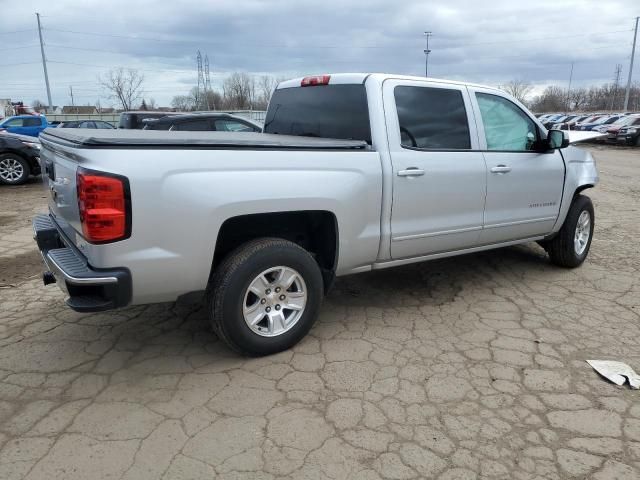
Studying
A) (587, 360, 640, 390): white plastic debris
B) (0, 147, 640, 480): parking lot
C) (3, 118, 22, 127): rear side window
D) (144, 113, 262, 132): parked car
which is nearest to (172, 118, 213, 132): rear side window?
(144, 113, 262, 132): parked car

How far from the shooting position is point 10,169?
12148mm

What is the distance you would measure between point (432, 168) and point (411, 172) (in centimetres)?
24

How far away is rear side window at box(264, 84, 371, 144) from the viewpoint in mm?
3955

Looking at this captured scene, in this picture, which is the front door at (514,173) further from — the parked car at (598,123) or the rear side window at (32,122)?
the parked car at (598,123)

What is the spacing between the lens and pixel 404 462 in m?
2.52

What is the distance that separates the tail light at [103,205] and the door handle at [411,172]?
1956 mm

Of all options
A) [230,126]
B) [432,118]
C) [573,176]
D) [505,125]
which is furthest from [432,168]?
[230,126]

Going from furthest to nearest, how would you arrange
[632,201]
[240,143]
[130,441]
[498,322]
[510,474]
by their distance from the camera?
[632,201], [498,322], [240,143], [130,441], [510,474]

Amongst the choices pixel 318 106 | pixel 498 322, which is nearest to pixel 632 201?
pixel 498 322

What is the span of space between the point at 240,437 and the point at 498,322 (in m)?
2.42

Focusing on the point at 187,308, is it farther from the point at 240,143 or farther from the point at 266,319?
the point at 240,143

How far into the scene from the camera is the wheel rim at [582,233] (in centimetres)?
552

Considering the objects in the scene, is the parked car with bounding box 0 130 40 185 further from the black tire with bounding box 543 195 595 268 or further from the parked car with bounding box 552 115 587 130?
the parked car with bounding box 552 115 587 130

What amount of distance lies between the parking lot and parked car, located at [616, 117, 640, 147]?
1023 inches
